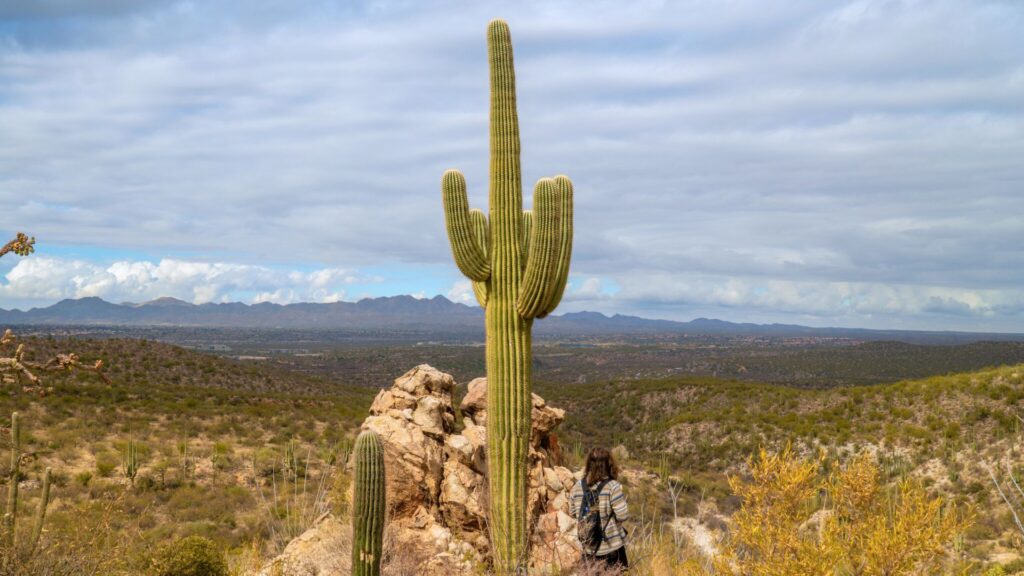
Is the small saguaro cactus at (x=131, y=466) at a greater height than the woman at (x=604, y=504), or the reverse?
the woman at (x=604, y=504)

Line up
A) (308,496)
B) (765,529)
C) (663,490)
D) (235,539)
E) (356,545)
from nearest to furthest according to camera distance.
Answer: (765,529) → (356,545) → (235,539) → (308,496) → (663,490)

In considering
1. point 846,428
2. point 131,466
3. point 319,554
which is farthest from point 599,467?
point 846,428

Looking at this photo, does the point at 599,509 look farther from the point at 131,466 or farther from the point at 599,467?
the point at 131,466

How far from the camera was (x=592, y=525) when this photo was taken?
19.6ft

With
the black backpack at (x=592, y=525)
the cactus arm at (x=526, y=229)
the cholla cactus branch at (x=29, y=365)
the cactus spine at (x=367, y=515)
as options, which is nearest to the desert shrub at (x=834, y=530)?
the black backpack at (x=592, y=525)

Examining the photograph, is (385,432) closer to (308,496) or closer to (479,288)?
(479,288)

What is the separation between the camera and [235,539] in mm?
11555

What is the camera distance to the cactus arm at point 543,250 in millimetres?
7465

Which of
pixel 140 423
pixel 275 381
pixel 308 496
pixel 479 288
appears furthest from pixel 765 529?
pixel 275 381

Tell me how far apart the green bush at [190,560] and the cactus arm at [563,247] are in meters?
4.74

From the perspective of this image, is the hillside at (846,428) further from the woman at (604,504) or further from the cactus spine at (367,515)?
the cactus spine at (367,515)

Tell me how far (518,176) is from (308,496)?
786 cm

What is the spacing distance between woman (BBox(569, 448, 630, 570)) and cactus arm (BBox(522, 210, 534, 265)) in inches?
108

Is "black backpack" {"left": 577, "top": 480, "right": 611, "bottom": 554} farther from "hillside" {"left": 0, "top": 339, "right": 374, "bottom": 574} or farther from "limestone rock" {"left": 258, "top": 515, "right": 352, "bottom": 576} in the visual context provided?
"hillside" {"left": 0, "top": 339, "right": 374, "bottom": 574}
